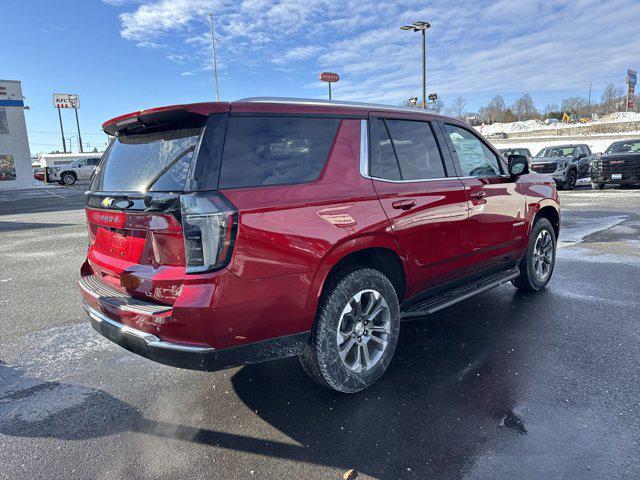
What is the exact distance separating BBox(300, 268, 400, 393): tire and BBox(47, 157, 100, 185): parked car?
121ft

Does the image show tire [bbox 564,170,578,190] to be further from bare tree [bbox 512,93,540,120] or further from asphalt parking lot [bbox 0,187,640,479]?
bare tree [bbox 512,93,540,120]

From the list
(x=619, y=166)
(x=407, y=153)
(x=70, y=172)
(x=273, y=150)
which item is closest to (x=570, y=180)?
(x=619, y=166)

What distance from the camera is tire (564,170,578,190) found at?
1829 cm

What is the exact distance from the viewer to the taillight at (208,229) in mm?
2420

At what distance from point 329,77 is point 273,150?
3600 cm

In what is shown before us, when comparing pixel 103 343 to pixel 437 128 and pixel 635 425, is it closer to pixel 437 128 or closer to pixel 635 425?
pixel 437 128

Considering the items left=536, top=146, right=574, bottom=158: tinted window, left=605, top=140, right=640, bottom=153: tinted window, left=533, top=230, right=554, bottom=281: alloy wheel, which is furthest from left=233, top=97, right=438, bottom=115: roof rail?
left=536, top=146, right=574, bottom=158: tinted window

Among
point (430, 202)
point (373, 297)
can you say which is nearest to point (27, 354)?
point (373, 297)

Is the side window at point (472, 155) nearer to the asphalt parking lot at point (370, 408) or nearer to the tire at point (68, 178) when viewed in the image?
the asphalt parking lot at point (370, 408)

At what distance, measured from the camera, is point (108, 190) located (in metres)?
3.12

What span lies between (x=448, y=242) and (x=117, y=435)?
2696 mm

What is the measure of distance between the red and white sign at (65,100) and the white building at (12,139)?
167 feet

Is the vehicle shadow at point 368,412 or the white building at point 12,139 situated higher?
the white building at point 12,139

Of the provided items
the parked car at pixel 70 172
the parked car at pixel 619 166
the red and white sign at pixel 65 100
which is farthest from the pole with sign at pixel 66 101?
the parked car at pixel 619 166
